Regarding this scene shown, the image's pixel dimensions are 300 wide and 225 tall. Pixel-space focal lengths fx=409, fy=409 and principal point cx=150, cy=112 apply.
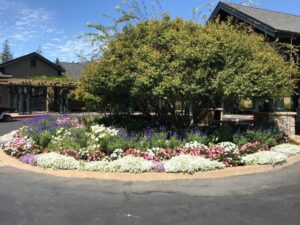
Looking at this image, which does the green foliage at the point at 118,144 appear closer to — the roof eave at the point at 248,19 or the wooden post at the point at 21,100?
the roof eave at the point at 248,19

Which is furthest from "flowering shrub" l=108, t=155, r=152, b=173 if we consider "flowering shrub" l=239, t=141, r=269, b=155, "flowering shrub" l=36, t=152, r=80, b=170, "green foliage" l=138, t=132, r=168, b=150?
"flowering shrub" l=239, t=141, r=269, b=155

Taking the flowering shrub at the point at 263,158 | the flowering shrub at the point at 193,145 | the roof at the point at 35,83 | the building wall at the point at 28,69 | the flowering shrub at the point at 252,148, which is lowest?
the flowering shrub at the point at 263,158

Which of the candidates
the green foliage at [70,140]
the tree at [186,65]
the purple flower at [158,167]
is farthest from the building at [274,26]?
the purple flower at [158,167]

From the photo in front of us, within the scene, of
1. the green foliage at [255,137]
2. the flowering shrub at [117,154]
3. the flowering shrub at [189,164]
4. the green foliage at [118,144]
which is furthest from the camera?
the green foliage at [255,137]

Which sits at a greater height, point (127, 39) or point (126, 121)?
point (127, 39)

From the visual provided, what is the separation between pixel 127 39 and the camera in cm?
1219

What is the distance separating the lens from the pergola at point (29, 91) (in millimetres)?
33094

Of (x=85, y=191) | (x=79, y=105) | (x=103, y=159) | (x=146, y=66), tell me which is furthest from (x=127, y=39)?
(x=79, y=105)

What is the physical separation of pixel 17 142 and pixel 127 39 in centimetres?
440

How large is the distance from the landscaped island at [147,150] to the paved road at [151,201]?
2.32 feet

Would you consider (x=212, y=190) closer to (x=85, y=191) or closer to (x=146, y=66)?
(x=85, y=191)

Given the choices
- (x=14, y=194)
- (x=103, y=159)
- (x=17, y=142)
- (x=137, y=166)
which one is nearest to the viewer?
(x=14, y=194)

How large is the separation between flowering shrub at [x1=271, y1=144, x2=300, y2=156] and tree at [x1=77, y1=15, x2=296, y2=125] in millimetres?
1483

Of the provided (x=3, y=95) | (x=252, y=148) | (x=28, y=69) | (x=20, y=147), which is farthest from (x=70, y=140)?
(x=28, y=69)
